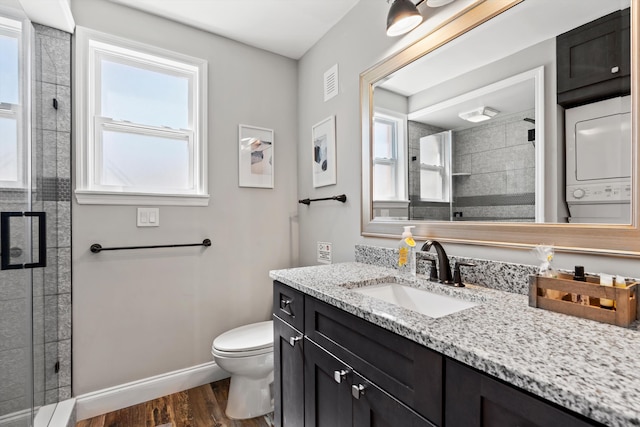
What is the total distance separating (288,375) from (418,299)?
668 millimetres

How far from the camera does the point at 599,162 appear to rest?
36.8 inches

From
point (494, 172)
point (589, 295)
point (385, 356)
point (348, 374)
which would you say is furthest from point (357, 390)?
point (494, 172)

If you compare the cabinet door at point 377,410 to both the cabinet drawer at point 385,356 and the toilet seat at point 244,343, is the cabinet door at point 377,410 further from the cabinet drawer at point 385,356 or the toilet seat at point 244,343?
the toilet seat at point 244,343

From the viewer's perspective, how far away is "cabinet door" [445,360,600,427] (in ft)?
1.72

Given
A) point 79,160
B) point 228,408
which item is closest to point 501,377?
point 228,408

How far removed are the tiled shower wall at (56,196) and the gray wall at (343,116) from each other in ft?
4.93

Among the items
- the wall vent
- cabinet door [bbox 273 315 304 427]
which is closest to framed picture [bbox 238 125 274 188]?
the wall vent

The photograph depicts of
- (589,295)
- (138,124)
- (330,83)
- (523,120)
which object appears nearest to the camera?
(589,295)

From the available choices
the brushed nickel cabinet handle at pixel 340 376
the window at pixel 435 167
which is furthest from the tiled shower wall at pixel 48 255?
the window at pixel 435 167

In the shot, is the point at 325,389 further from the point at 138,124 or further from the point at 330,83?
the point at 138,124

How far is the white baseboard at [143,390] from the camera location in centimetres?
180

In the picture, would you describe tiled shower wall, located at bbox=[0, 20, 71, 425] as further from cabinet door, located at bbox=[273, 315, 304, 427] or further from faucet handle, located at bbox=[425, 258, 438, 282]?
faucet handle, located at bbox=[425, 258, 438, 282]

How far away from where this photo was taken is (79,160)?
5.91ft

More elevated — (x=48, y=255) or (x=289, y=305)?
(x=48, y=255)
